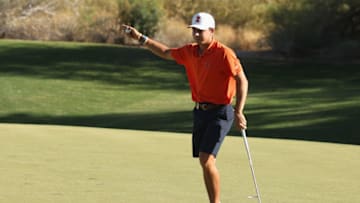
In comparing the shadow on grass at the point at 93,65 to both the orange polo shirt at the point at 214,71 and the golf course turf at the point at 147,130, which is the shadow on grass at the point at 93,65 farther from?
the orange polo shirt at the point at 214,71

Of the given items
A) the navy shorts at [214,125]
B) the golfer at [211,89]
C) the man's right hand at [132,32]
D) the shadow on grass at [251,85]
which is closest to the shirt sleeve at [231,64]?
the golfer at [211,89]

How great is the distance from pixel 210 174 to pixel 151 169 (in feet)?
11.9

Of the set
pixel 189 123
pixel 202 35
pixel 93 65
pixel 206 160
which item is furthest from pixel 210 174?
pixel 93 65

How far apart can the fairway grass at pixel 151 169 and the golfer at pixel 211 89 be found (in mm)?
1069

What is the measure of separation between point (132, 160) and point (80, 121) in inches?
480

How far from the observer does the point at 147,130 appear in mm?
22250

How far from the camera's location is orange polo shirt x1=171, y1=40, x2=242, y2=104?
8.02 m

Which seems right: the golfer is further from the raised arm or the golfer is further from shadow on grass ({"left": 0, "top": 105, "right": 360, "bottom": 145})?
shadow on grass ({"left": 0, "top": 105, "right": 360, "bottom": 145})

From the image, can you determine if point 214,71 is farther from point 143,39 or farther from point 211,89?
point 143,39

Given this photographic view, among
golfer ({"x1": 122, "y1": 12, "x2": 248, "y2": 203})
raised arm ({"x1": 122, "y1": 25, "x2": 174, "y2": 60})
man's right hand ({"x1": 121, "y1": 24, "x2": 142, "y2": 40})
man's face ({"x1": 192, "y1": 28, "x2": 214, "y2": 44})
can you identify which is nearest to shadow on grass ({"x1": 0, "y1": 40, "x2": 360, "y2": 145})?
raised arm ({"x1": 122, "y1": 25, "x2": 174, "y2": 60})

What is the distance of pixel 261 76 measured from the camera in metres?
31.4

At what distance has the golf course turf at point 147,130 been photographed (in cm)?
1008

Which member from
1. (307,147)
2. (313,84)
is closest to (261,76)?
(313,84)

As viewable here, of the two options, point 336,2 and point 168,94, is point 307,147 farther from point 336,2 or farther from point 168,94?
point 336,2
